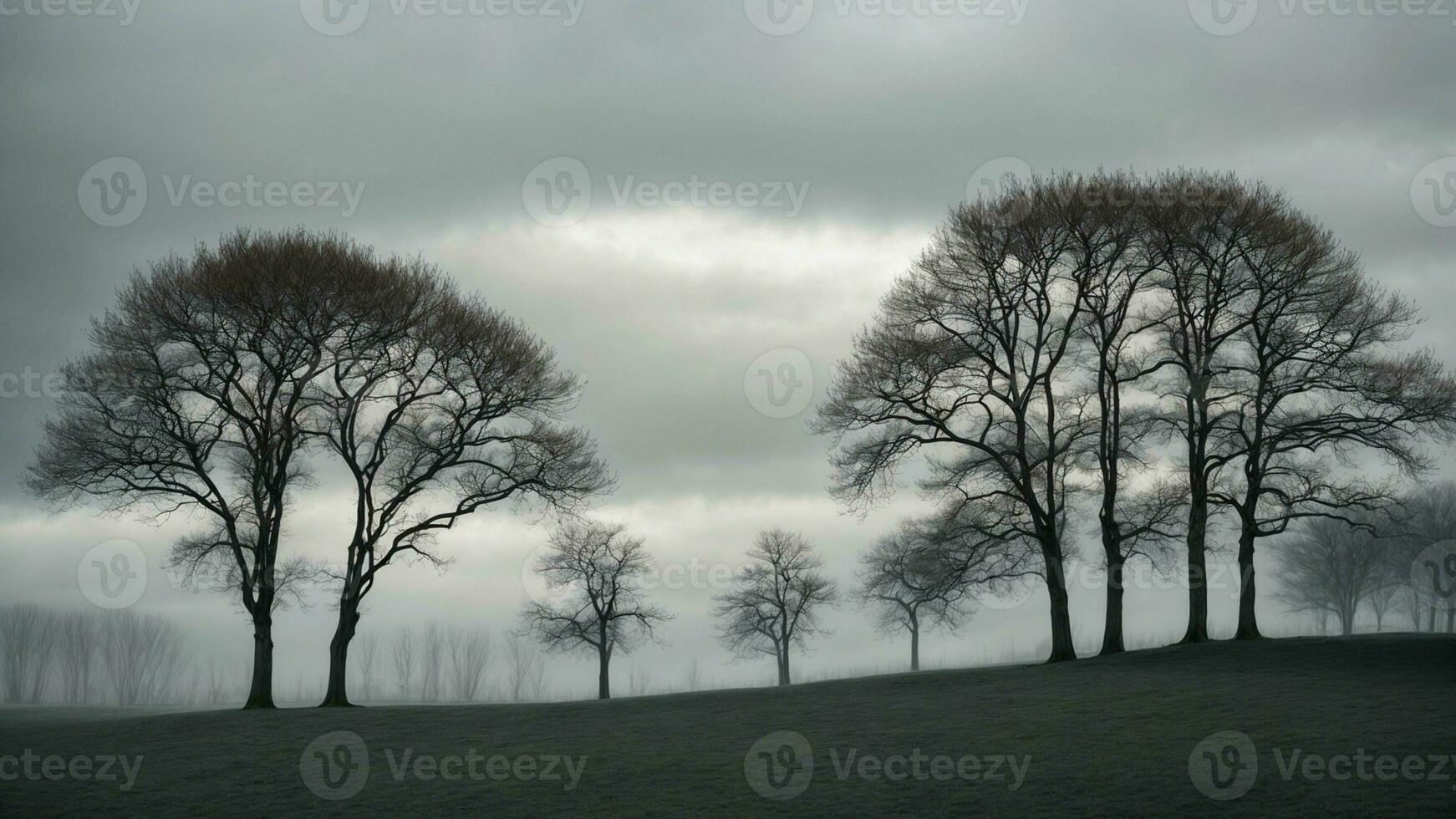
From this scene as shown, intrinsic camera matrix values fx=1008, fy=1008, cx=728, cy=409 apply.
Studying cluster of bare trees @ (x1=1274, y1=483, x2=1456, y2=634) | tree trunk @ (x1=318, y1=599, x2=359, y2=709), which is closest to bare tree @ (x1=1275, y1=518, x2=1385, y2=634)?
cluster of bare trees @ (x1=1274, y1=483, x2=1456, y2=634)

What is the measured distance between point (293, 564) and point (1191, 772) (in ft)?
121

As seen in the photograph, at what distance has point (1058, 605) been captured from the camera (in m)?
38.8

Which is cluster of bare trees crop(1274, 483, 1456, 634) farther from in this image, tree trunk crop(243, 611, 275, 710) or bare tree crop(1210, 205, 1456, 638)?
tree trunk crop(243, 611, 275, 710)

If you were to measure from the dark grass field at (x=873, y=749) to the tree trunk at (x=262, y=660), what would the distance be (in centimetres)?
253

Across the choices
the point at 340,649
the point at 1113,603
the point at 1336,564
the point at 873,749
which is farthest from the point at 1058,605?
the point at 1336,564

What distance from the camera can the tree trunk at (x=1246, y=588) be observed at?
1535 inches

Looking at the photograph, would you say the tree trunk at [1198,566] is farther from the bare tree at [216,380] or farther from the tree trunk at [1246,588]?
the bare tree at [216,380]

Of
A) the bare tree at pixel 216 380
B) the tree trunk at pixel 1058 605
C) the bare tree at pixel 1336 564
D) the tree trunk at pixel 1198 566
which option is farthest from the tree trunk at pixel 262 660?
the bare tree at pixel 1336 564

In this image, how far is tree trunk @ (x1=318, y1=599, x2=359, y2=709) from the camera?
3719cm

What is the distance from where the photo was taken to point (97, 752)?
26.0 m

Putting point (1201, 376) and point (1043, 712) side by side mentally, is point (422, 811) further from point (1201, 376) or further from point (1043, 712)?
point (1201, 376)

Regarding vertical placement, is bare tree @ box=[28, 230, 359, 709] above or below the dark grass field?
above

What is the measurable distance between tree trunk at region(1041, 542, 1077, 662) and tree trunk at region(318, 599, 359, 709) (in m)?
26.1

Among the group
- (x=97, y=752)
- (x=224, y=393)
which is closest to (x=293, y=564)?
(x=224, y=393)
